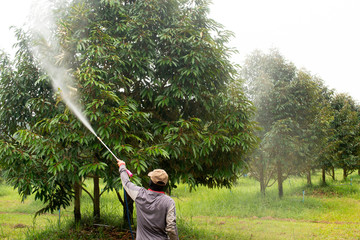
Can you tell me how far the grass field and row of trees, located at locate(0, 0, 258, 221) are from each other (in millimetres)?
2330

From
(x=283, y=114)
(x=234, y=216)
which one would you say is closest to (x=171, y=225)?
(x=234, y=216)

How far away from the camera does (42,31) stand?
7.76 meters

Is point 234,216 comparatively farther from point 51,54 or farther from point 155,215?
point 155,215

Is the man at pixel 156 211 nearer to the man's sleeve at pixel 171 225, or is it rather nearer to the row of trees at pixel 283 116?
the man's sleeve at pixel 171 225

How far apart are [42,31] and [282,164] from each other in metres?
14.8

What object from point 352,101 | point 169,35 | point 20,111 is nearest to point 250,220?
point 169,35

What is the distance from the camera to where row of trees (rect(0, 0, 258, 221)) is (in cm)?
632

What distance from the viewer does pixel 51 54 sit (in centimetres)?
735

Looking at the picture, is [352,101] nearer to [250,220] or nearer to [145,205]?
[250,220]

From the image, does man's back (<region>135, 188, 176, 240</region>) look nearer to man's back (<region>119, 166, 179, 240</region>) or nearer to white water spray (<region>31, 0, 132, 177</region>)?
man's back (<region>119, 166, 179, 240</region>)

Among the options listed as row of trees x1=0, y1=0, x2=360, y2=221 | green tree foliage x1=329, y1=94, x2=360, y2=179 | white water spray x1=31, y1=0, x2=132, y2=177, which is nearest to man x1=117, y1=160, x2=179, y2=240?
row of trees x1=0, y1=0, x2=360, y2=221

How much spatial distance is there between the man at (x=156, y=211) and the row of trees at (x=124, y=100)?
2151 mm

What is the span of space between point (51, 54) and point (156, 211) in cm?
534

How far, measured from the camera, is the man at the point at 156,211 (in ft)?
12.4
